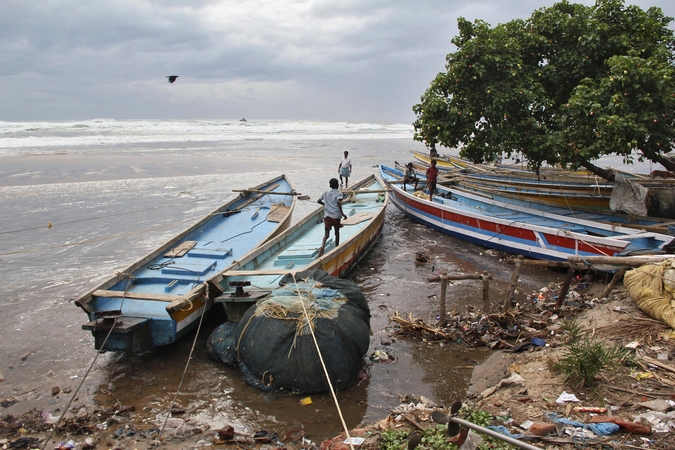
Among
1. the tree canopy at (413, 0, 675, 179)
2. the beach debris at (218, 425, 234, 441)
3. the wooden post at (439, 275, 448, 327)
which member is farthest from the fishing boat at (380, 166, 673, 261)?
the beach debris at (218, 425, 234, 441)

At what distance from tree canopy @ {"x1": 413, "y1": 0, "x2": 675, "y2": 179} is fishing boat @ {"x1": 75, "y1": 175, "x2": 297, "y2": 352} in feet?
18.1

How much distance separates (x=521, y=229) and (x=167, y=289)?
7572 mm

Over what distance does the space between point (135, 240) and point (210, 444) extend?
325 inches

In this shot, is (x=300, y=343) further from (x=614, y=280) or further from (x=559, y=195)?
(x=559, y=195)

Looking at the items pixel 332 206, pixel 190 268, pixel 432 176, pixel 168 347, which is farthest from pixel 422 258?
pixel 168 347

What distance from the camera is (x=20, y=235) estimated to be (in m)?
11.6

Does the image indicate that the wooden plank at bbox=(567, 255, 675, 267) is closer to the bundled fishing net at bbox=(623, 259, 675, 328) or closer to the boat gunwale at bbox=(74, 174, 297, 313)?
the bundled fishing net at bbox=(623, 259, 675, 328)

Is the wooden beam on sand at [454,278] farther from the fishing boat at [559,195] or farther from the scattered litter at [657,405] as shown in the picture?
the fishing boat at [559,195]

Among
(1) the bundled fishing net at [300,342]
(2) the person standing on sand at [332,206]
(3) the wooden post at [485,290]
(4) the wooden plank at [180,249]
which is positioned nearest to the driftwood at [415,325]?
(3) the wooden post at [485,290]

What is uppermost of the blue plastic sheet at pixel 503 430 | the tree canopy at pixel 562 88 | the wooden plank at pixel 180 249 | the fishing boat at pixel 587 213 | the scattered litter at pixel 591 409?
the tree canopy at pixel 562 88

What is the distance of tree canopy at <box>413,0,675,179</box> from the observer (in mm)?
9258

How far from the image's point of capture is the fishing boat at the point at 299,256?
6.65 meters

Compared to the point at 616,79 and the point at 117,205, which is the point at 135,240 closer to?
the point at 117,205

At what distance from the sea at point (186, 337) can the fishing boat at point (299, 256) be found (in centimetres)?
74
